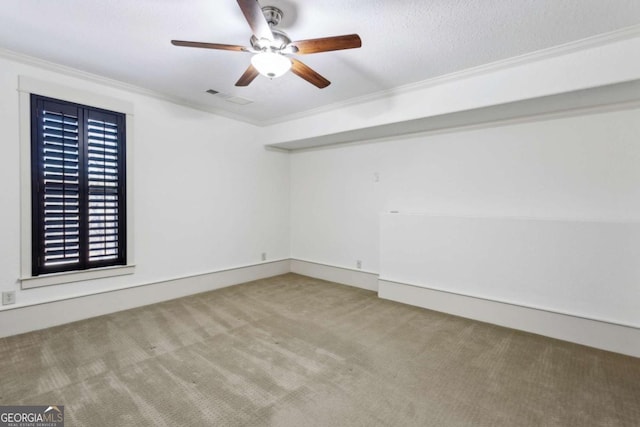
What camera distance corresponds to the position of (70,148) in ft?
10.5

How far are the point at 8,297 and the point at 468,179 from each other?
5147 mm

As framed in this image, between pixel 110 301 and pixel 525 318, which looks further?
pixel 110 301

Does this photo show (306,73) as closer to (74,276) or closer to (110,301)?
(74,276)

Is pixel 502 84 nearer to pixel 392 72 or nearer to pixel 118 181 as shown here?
pixel 392 72

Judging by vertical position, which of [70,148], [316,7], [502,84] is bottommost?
[70,148]

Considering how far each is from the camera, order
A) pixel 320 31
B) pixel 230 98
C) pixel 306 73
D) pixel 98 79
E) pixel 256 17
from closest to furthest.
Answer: pixel 256 17 < pixel 320 31 < pixel 306 73 < pixel 98 79 < pixel 230 98

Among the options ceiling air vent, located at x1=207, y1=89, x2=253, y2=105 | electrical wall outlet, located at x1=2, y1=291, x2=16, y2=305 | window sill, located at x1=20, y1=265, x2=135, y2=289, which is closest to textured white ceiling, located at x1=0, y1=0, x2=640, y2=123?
ceiling air vent, located at x1=207, y1=89, x2=253, y2=105

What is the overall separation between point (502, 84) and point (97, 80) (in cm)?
437

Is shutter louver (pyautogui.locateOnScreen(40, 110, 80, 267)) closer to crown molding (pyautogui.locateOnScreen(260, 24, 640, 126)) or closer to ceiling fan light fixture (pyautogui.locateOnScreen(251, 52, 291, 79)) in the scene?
ceiling fan light fixture (pyautogui.locateOnScreen(251, 52, 291, 79))

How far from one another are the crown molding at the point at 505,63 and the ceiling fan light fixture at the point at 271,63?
1.83m

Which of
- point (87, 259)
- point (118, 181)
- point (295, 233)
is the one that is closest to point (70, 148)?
point (118, 181)

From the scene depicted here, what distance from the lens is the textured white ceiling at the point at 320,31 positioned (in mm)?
2172

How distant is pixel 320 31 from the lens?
2.49 meters

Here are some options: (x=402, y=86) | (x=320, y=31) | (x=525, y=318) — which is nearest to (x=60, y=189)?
(x=320, y=31)
